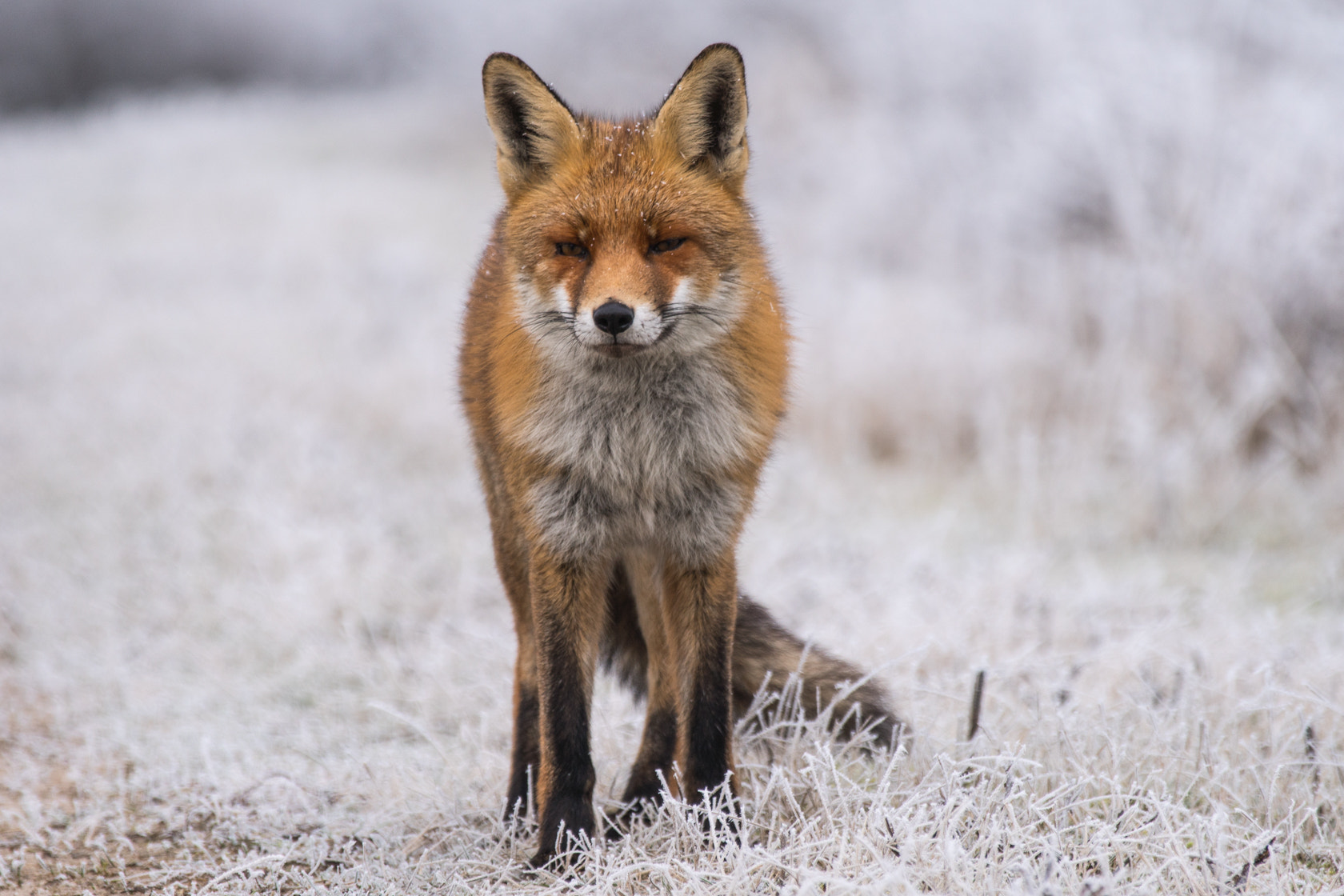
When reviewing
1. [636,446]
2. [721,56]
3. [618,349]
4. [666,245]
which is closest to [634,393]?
[636,446]

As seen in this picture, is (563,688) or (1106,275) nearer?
(563,688)

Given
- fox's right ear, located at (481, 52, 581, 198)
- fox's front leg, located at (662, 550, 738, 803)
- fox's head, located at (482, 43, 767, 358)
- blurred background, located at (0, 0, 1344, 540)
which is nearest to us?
fox's head, located at (482, 43, 767, 358)

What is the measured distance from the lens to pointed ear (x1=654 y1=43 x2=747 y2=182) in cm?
261

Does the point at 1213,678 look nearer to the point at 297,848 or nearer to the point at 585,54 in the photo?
the point at 297,848

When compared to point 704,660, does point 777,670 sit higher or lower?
lower

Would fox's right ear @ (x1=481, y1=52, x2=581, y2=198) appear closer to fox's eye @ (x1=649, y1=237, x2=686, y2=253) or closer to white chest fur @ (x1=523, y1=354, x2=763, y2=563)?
fox's eye @ (x1=649, y1=237, x2=686, y2=253)

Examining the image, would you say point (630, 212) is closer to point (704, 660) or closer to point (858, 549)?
point (704, 660)

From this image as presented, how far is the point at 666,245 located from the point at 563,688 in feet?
3.79

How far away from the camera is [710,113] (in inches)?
106

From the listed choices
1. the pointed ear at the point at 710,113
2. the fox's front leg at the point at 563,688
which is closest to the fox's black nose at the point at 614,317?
the pointed ear at the point at 710,113

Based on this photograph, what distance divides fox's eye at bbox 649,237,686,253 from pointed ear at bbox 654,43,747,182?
0.92 feet

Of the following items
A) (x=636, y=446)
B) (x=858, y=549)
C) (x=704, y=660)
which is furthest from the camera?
(x=858, y=549)

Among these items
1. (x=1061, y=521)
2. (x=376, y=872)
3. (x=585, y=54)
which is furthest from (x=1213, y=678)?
(x=585, y=54)

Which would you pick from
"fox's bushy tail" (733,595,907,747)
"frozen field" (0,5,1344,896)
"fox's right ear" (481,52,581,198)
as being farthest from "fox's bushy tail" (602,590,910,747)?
"fox's right ear" (481,52,581,198)
